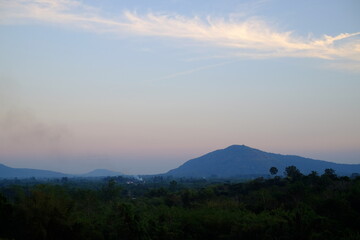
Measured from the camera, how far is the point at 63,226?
28344 mm

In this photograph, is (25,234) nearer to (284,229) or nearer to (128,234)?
(128,234)

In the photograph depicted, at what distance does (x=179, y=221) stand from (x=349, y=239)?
13834mm

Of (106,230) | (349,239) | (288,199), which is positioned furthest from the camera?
(288,199)

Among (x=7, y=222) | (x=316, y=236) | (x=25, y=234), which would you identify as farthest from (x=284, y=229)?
(x=7, y=222)

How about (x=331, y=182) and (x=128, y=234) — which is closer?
(x=128, y=234)

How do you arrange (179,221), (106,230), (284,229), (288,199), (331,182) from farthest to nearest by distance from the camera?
(331,182), (288,199), (179,221), (106,230), (284,229)

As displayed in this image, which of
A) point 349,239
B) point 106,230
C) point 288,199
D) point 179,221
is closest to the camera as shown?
Answer: point 349,239

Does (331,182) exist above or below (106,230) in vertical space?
above

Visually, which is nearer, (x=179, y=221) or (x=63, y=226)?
(x=63, y=226)

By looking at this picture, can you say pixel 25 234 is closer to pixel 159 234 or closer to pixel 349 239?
pixel 159 234

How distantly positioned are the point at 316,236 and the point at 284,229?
7.98ft

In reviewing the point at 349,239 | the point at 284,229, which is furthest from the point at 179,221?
the point at 349,239

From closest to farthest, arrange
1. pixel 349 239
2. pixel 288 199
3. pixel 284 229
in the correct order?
pixel 349 239 → pixel 284 229 → pixel 288 199

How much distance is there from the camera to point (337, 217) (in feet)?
111
